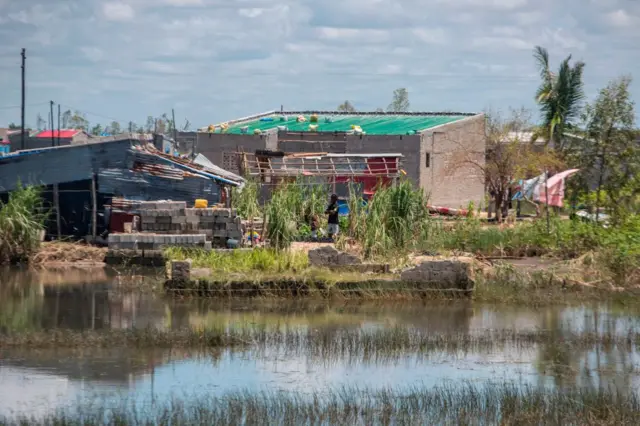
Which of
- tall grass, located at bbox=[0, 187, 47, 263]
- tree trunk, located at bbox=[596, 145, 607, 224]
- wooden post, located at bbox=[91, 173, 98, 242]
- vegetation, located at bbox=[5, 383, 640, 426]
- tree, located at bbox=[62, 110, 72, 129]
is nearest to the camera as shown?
vegetation, located at bbox=[5, 383, 640, 426]

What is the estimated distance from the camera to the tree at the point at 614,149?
23.9 metres

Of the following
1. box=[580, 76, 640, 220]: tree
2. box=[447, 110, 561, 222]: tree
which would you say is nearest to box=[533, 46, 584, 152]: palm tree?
box=[447, 110, 561, 222]: tree

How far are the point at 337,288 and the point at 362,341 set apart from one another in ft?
13.9

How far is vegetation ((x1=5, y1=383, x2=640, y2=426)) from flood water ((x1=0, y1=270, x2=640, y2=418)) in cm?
53

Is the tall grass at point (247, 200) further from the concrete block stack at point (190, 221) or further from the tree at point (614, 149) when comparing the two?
the tree at point (614, 149)

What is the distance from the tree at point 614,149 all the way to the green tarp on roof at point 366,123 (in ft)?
46.2

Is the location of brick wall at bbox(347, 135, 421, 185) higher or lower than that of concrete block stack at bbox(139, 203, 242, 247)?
higher

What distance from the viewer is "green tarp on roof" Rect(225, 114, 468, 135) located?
131ft

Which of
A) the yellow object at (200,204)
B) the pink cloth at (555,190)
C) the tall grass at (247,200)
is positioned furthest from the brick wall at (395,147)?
the yellow object at (200,204)

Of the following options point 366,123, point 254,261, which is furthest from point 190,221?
point 366,123

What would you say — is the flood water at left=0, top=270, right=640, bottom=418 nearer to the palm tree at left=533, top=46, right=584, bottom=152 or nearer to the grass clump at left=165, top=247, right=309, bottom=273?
the grass clump at left=165, top=247, right=309, bottom=273

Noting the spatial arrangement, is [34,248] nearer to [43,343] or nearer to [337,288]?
[337,288]

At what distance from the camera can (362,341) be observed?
1450 centimetres

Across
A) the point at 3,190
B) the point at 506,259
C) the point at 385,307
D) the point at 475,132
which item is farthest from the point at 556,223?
the point at 475,132
